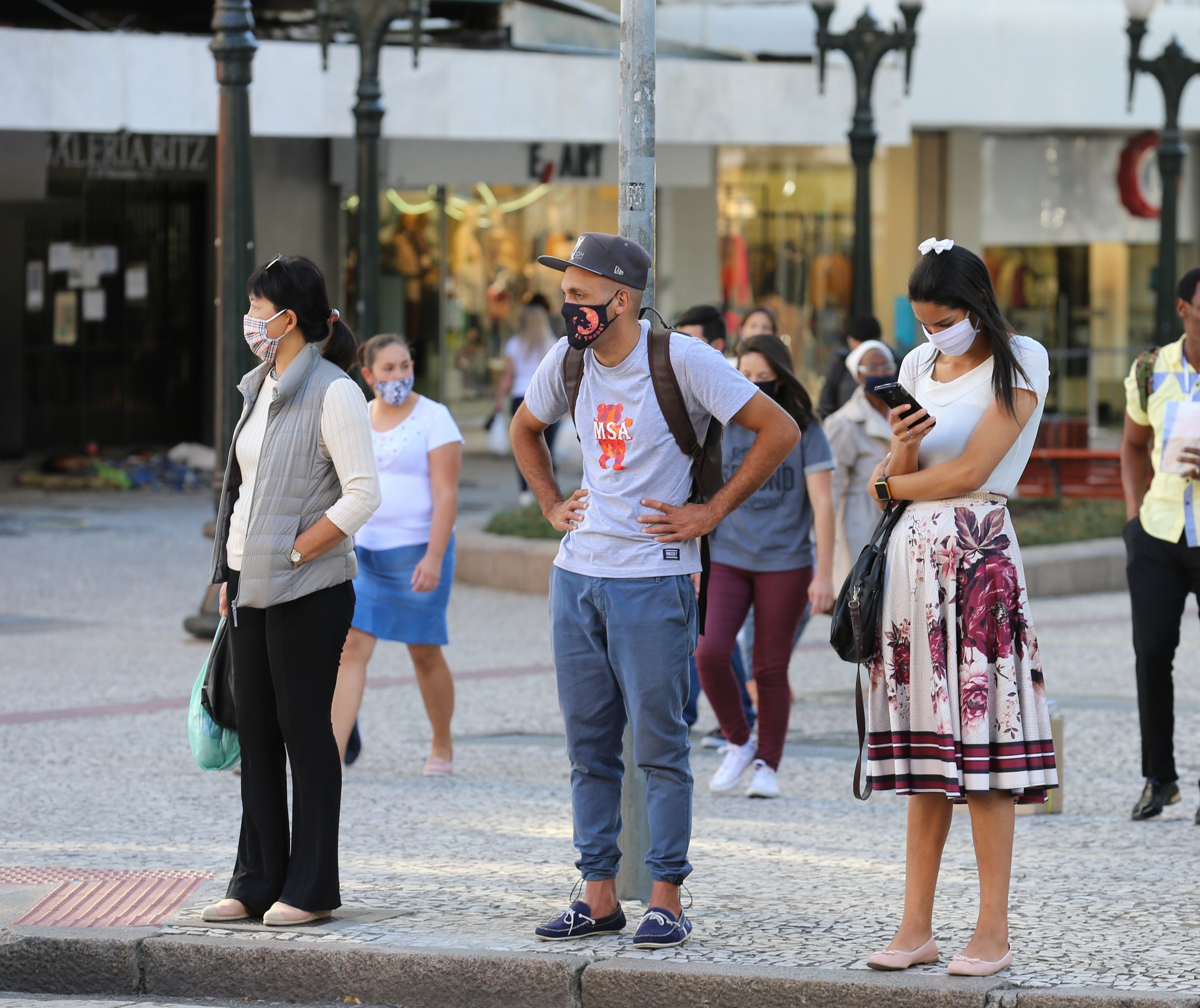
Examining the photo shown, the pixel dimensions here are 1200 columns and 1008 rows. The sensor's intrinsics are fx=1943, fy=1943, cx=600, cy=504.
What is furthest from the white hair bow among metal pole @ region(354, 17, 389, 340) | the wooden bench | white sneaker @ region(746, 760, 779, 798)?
the wooden bench

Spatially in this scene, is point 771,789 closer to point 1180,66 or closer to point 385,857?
point 385,857

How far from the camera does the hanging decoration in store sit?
28.1 m

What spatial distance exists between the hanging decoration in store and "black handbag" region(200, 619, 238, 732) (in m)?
24.7

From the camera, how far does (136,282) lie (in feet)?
78.7

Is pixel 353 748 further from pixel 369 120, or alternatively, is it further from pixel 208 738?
pixel 369 120

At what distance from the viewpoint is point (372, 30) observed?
15.0 m

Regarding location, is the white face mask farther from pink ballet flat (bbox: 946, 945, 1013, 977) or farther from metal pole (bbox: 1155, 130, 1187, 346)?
metal pole (bbox: 1155, 130, 1187, 346)

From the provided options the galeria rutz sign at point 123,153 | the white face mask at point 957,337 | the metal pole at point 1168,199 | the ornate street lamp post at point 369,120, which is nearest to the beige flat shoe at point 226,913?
the white face mask at point 957,337

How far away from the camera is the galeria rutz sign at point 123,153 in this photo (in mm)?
20906

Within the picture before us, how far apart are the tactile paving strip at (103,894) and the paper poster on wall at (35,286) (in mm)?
17850

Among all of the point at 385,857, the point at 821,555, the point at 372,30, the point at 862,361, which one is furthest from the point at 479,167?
the point at 385,857

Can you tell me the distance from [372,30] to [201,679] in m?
10.2

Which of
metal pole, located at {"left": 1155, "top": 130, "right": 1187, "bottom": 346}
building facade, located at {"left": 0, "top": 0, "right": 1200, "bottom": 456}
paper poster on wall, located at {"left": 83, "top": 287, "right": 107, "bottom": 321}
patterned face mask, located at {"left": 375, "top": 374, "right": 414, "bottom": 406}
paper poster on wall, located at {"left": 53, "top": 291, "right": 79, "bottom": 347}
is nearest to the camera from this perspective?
patterned face mask, located at {"left": 375, "top": 374, "right": 414, "bottom": 406}

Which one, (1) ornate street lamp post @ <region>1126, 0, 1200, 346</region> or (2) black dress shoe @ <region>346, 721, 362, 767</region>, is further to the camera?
(1) ornate street lamp post @ <region>1126, 0, 1200, 346</region>
